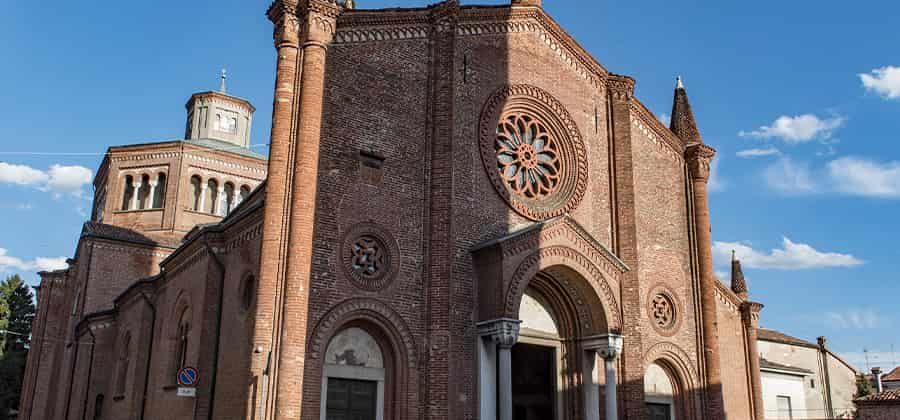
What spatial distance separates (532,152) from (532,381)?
5.96 meters

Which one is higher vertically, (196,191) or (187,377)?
(196,191)

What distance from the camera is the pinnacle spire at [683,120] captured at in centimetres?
2353

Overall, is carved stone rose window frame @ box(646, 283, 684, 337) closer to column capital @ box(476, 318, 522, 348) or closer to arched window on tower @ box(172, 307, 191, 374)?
column capital @ box(476, 318, 522, 348)

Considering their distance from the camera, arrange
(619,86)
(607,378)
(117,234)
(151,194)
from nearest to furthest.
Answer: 1. (607,378)
2. (619,86)
3. (117,234)
4. (151,194)

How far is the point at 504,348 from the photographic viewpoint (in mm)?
16125

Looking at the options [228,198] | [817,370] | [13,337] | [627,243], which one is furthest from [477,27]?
[13,337]

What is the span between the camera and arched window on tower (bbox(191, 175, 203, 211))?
34250 mm

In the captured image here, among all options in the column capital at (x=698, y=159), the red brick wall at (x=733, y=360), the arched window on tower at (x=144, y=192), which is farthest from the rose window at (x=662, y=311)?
the arched window on tower at (x=144, y=192)

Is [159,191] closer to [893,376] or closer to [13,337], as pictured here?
[13,337]

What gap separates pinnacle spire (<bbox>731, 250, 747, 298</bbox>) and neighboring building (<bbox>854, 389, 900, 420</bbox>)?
15.2 feet

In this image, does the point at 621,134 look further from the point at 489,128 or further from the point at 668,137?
the point at 489,128

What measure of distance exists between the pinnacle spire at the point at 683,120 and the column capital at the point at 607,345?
8.38 metres

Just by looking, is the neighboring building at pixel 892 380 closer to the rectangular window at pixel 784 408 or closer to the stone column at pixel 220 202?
the rectangular window at pixel 784 408

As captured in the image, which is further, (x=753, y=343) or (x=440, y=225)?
(x=753, y=343)
